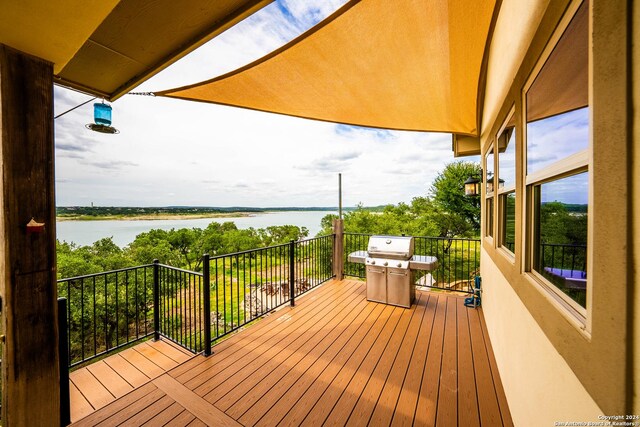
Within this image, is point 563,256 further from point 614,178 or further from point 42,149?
point 42,149

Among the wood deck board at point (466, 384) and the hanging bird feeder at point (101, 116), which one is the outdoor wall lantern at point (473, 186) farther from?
the hanging bird feeder at point (101, 116)

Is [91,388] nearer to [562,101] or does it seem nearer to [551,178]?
[551,178]

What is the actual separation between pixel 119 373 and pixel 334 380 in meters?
2.14

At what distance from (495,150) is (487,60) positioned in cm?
115

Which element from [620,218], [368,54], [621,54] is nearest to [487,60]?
[368,54]

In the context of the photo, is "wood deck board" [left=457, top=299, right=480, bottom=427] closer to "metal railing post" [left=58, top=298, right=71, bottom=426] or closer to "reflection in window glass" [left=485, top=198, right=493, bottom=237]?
"reflection in window glass" [left=485, top=198, right=493, bottom=237]

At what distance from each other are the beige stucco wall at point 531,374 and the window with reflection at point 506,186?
443 mm

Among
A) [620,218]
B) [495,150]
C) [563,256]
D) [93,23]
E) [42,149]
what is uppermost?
[93,23]

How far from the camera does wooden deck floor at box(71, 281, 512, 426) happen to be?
195cm

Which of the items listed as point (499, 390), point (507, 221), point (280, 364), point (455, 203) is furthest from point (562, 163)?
point (455, 203)

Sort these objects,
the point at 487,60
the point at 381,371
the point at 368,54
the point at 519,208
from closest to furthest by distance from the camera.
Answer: the point at 519,208 < the point at 368,54 < the point at 381,371 < the point at 487,60

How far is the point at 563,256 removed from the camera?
1235 mm

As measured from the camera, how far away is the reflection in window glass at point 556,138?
3.09ft

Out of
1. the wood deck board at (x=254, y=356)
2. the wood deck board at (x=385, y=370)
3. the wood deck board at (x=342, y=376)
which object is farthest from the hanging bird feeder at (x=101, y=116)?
the wood deck board at (x=385, y=370)
